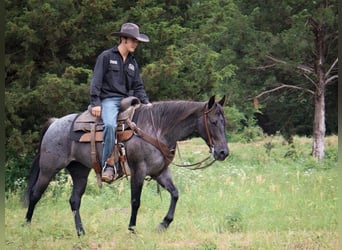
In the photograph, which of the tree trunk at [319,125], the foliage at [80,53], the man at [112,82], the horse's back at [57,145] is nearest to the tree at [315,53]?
the tree trunk at [319,125]

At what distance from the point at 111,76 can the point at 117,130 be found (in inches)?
25.5

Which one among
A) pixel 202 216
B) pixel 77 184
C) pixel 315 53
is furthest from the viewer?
pixel 315 53

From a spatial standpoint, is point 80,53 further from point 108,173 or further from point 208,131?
point 208,131

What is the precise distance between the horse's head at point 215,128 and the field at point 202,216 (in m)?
1.01

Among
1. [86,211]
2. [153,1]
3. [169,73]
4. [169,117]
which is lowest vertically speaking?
[86,211]

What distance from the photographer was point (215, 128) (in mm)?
5762

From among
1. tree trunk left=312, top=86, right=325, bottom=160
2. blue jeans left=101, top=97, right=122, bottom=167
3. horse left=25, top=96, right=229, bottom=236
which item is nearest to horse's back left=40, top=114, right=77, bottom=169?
horse left=25, top=96, right=229, bottom=236

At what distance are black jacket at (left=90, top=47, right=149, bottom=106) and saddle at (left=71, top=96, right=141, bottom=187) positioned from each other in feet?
0.60

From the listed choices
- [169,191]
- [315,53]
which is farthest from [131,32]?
[315,53]

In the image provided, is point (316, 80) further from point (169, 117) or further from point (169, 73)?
point (169, 117)

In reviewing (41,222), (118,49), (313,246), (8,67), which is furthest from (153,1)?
(313,246)

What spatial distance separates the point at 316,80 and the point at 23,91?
958 cm

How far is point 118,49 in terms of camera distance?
6004 mm

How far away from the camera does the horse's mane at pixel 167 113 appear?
6.04m
